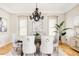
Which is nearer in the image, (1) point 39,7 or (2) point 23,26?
(1) point 39,7

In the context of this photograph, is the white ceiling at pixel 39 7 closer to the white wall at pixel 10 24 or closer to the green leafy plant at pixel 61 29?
the white wall at pixel 10 24

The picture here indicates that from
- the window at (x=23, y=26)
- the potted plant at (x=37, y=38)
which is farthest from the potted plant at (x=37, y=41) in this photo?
the window at (x=23, y=26)

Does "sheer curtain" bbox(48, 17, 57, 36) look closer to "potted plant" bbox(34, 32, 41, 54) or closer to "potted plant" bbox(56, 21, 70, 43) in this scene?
"potted plant" bbox(56, 21, 70, 43)

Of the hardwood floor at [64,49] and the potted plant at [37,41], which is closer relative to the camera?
the hardwood floor at [64,49]

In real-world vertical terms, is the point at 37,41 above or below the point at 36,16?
below

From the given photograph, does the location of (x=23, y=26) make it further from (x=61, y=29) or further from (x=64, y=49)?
(x=64, y=49)

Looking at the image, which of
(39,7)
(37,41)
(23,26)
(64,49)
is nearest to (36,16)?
(39,7)

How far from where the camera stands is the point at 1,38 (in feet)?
5.16

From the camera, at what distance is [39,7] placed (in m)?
1.55

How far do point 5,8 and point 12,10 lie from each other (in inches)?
4.4

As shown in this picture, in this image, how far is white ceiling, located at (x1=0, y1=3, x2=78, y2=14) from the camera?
4.96 ft

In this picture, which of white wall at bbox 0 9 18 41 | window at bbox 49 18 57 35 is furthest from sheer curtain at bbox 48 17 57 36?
white wall at bbox 0 9 18 41

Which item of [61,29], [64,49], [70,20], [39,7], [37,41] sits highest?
[39,7]

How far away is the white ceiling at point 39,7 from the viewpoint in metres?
1.51
